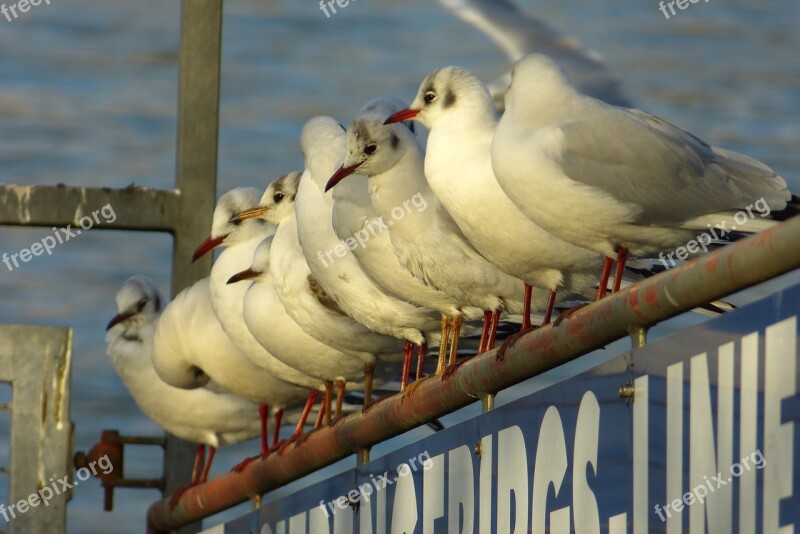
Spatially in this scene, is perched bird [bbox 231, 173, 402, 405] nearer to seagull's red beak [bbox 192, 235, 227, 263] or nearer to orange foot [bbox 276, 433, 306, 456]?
orange foot [bbox 276, 433, 306, 456]

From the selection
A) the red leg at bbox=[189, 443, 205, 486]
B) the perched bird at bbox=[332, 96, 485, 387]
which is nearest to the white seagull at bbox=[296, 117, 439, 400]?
the perched bird at bbox=[332, 96, 485, 387]

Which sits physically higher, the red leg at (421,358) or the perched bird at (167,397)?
the perched bird at (167,397)

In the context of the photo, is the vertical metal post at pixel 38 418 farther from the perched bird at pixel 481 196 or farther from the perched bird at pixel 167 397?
the perched bird at pixel 481 196

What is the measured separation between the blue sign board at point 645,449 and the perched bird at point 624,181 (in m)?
0.69

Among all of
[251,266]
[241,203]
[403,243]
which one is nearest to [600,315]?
[403,243]

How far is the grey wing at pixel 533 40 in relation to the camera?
21.6 ft

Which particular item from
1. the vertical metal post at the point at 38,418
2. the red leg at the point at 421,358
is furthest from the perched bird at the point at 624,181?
the vertical metal post at the point at 38,418

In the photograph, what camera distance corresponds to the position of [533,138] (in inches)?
187

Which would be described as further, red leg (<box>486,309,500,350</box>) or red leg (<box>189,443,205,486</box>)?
red leg (<box>189,443,205,486</box>)

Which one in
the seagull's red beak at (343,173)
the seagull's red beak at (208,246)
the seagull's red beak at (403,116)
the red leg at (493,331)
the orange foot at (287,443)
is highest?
the seagull's red beak at (208,246)

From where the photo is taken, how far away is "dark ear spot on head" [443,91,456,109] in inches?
218

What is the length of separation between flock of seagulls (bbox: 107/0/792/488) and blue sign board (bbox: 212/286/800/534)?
0.37 meters

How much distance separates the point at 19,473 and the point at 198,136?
74.2 inches

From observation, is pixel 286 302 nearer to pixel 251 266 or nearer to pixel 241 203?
pixel 251 266
